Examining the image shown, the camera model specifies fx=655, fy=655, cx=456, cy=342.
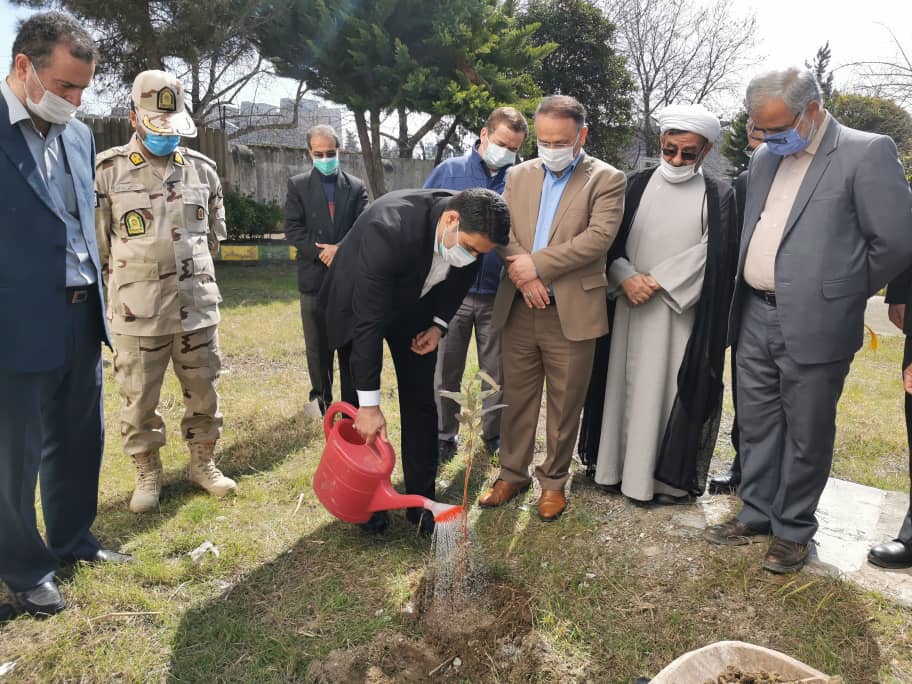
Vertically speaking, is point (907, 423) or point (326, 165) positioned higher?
point (326, 165)

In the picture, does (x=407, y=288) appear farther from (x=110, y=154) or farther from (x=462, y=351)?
(x=110, y=154)

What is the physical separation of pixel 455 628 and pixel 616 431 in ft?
4.84

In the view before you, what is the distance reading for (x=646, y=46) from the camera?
1137 inches

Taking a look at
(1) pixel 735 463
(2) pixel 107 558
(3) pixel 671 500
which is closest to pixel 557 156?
(3) pixel 671 500

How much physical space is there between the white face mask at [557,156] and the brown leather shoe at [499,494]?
1.67 metres

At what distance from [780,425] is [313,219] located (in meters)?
3.36

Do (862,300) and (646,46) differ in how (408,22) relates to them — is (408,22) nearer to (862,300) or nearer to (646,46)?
(862,300)

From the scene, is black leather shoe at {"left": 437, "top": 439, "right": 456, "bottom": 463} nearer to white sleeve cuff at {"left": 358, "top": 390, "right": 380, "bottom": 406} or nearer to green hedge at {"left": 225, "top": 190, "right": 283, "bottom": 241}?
white sleeve cuff at {"left": 358, "top": 390, "right": 380, "bottom": 406}

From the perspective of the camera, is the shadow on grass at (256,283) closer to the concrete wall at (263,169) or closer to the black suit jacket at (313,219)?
the concrete wall at (263,169)

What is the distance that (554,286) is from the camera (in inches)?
127

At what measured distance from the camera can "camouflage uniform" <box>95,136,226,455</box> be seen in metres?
3.26

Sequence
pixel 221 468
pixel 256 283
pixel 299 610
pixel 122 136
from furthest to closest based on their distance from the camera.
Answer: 1. pixel 122 136
2. pixel 256 283
3. pixel 221 468
4. pixel 299 610

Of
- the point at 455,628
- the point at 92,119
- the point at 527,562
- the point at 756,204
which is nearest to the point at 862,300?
the point at 756,204

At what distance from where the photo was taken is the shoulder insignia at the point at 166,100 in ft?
10.5
